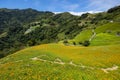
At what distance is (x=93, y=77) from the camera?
35.5 metres

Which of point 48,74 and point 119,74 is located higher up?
point 48,74

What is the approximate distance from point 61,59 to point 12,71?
47.7ft

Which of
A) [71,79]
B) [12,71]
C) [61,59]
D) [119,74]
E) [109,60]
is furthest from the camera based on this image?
[109,60]

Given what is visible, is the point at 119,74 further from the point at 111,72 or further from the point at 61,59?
the point at 61,59

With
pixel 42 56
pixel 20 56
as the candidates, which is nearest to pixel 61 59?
pixel 42 56

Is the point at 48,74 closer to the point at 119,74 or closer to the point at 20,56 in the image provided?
the point at 119,74

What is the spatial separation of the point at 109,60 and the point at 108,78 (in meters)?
13.9

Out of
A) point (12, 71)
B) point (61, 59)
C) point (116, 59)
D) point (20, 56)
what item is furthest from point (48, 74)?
point (116, 59)

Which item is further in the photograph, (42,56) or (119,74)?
(42,56)

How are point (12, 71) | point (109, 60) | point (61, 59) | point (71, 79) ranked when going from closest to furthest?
1. point (71, 79)
2. point (12, 71)
3. point (61, 59)
4. point (109, 60)

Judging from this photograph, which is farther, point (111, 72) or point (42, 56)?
point (42, 56)

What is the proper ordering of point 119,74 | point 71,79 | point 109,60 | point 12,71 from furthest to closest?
point 109,60 < point 119,74 < point 12,71 < point 71,79

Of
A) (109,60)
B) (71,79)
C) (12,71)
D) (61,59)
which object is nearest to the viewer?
(71,79)

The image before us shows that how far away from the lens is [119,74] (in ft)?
Result: 135
